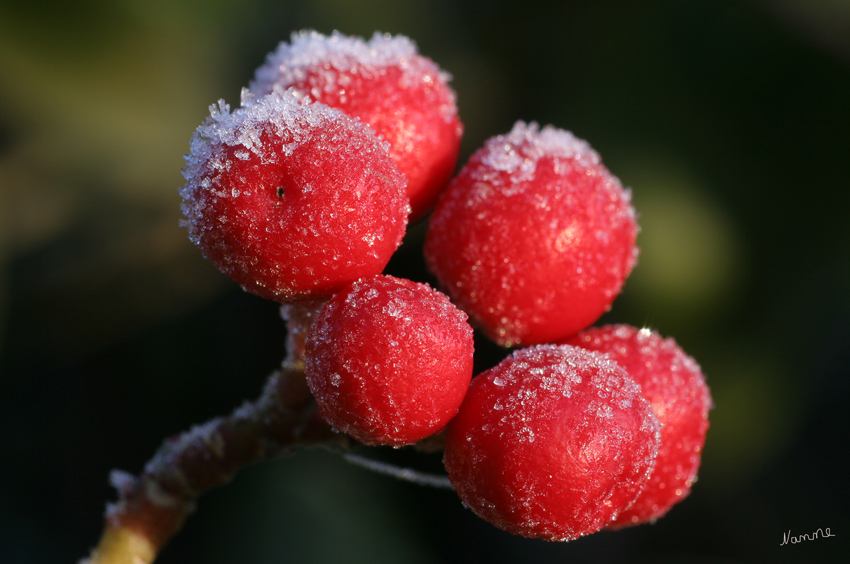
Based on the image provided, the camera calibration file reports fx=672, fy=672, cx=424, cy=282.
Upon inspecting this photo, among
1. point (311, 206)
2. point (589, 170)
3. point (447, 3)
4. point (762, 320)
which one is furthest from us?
point (447, 3)

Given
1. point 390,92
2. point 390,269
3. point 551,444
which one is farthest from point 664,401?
point 390,269

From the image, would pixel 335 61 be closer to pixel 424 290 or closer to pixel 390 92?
pixel 390 92

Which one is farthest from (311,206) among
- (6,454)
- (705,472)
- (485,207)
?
(705,472)

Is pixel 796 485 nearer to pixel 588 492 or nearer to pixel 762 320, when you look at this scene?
pixel 762 320

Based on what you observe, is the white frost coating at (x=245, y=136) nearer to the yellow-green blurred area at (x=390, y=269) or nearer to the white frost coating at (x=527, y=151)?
the white frost coating at (x=527, y=151)

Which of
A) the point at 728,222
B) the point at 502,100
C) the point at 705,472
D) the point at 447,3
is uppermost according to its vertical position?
the point at 447,3

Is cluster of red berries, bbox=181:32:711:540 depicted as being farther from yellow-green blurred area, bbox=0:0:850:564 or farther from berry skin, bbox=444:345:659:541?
yellow-green blurred area, bbox=0:0:850:564
